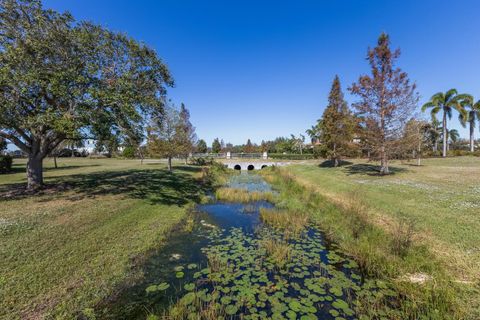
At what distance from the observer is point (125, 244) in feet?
23.2

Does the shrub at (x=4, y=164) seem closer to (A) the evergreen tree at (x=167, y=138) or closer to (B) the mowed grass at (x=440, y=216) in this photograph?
(A) the evergreen tree at (x=167, y=138)

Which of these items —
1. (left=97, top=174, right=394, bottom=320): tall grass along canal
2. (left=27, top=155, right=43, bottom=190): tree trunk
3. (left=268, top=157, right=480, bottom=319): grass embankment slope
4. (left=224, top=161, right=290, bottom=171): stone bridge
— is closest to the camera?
(left=97, top=174, right=394, bottom=320): tall grass along canal

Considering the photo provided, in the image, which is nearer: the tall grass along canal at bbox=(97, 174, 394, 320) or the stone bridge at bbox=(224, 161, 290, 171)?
the tall grass along canal at bbox=(97, 174, 394, 320)

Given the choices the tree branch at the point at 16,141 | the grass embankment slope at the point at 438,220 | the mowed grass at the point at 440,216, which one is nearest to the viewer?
the grass embankment slope at the point at 438,220

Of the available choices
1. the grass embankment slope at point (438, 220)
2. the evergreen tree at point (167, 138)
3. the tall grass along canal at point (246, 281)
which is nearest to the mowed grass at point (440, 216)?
the grass embankment slope at point (438, 220)

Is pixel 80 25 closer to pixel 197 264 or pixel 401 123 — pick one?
pixel 197 264

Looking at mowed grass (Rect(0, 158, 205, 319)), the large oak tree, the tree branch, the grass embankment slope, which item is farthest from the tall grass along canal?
the tree branch

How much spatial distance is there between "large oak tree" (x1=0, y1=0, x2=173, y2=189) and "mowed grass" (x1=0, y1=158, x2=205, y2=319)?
354 centimetres

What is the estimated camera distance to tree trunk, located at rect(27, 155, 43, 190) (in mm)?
11633

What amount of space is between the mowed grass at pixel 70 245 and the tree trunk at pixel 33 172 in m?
0.68

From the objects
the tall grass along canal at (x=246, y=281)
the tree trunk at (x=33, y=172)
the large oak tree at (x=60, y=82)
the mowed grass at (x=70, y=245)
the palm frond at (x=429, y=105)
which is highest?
the palm frond at (x=429, y=105)

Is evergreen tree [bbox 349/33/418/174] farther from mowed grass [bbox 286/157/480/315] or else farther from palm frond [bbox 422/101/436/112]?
palm frond [bbox 422/101/436/112]

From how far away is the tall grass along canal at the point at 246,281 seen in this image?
14.4 ft

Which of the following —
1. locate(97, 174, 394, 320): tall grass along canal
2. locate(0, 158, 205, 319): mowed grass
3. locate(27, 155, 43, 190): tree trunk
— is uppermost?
locate(27, 155, 43, 190): tree trunk
